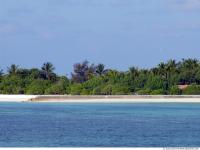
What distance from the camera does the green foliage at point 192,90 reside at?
585 feet

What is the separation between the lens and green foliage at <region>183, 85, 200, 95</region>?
17825cm

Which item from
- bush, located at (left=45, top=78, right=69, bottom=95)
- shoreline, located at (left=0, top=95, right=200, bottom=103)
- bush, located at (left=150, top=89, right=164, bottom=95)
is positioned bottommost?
shoreline, located at (left=0, top=95, right=200, bottom=103)

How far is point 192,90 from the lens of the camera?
179 metres

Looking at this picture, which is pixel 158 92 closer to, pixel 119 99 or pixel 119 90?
pixel 119 90

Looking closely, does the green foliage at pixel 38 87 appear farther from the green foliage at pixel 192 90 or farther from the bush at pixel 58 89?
the green foliage at pixel 192 90

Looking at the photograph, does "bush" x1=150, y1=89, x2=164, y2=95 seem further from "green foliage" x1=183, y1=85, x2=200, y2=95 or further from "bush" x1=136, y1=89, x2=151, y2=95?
"green foliage" x1=183, y1=85, x2=200, y2=95

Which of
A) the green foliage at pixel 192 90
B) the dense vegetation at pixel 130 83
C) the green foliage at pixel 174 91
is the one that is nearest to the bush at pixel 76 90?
the dense vegetation at pixel 130 83

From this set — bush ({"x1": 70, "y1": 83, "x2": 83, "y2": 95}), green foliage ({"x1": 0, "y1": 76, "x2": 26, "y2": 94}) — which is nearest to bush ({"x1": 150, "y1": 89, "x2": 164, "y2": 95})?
bush ({"x1": 70, "y1": 83, "x2": 83, "y2": 95})

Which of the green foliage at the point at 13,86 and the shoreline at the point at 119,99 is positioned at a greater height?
the green foliage at the point at 13,86

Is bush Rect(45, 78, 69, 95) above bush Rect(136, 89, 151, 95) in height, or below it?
above

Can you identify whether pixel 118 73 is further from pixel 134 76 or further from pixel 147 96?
pixel 147 96

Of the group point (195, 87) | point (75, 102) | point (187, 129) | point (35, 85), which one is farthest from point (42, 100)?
point (187, 129)

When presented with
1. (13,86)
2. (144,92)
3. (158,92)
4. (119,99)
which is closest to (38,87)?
(13,86)

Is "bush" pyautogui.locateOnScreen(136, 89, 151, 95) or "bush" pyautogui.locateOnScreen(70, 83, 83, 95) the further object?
"bush" pyautogui.locateOnScreen(70, 83, 83, 95)
